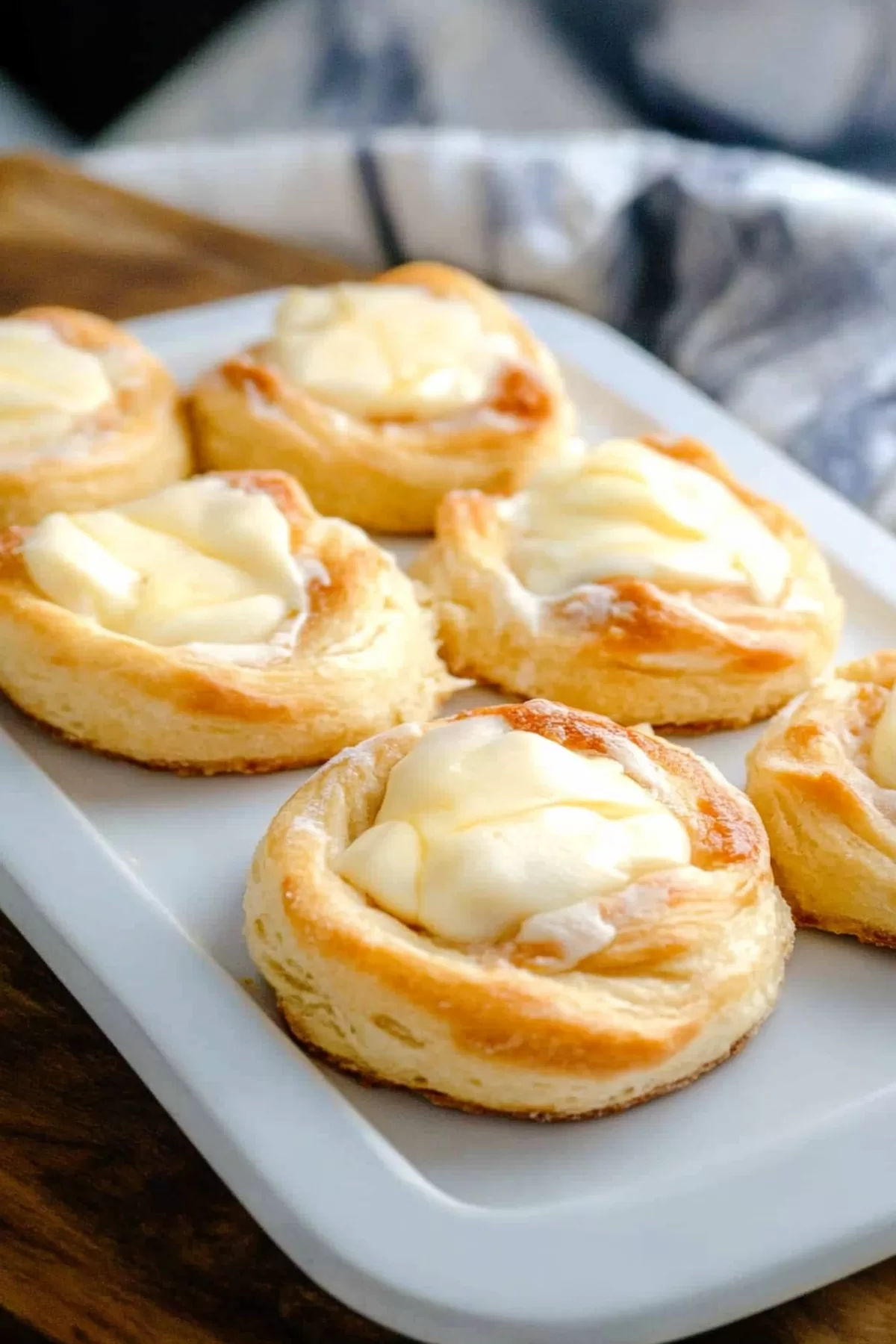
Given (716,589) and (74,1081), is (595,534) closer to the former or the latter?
(716,589)

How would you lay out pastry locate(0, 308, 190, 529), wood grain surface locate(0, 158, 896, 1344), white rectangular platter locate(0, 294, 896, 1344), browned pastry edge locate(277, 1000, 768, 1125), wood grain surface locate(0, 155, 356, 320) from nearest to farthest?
white rectangular platter locate(0, 294, 896, 1344) < wood grain surface locate(0, 158, 896, 1344) < browned pastry edge locate(277, 1000, 768, 1125) < pastry locate(0, 308, 190, 529) < wood grain surface locate(0, 155, 356, 320)

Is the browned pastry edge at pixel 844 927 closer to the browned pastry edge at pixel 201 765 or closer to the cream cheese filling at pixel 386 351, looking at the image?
the browned pastry edge at pixel 201 765

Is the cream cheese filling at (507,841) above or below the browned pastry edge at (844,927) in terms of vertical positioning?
above

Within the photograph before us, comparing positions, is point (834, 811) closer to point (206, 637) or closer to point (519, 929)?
point (519, 929)

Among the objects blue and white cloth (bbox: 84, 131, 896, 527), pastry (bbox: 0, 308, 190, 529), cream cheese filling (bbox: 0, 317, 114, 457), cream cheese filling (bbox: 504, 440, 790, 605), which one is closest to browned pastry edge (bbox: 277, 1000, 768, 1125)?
cream cheese filling (bbox: 504, 440, 790, 605)

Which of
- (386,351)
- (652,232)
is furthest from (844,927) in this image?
(652,232)

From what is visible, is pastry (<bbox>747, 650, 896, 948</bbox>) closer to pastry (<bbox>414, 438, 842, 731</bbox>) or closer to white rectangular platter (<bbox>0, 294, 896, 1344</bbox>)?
white rectangular platter (<bbox>0, 294, 896, 1344</bbox>)

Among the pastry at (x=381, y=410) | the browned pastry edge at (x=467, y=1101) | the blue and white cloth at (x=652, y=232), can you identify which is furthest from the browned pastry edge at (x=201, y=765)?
the blue and white cloth at (x=652, y=232)
